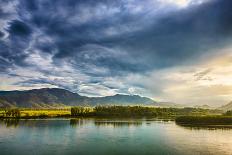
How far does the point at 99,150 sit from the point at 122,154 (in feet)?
23.5

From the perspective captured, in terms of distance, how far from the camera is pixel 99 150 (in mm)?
63125

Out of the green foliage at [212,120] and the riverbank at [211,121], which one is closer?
the riverbank at [211,121]

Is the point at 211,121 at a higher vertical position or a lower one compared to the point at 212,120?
lower

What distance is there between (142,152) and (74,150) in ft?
51.4

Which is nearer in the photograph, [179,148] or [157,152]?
[157,152]

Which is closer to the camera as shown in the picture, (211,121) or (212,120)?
(211,121)

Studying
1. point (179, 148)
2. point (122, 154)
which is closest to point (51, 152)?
point (122, 154)

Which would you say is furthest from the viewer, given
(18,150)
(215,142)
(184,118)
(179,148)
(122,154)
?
(184,118)

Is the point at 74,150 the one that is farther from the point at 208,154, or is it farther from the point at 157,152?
the point at 208,154

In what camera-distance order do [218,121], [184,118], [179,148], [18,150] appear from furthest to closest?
[184,118] → [218,121] → [179,148] → [18,150]

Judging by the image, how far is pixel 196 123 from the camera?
146 metres

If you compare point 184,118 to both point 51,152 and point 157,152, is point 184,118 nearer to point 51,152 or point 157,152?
point 157,152

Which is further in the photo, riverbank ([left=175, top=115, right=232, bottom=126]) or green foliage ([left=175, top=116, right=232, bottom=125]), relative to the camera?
green foliage ([left=175, top=116, right=232, bottom=125])

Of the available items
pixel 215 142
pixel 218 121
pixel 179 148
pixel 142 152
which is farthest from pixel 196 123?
pixel 142 152
